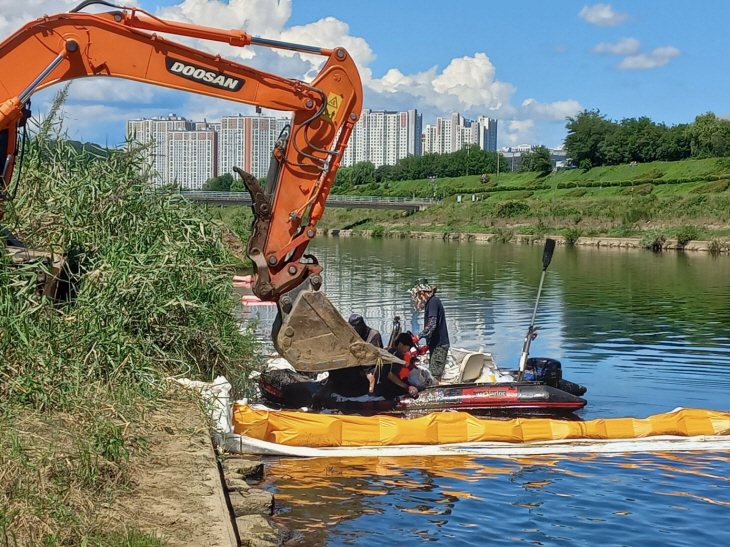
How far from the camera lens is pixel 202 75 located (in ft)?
37.0

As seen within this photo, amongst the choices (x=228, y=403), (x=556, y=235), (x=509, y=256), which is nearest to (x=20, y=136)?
(x=228, y=403)

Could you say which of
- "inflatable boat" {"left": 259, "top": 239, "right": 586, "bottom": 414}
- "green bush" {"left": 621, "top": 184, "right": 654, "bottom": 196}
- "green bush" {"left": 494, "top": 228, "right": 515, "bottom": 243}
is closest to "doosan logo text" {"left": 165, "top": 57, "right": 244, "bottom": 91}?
"inflatable boat" {"left": 259, "top": 239, "right": 586, "bottom": 414}

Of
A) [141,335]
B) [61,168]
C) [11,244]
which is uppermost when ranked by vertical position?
[61,168]

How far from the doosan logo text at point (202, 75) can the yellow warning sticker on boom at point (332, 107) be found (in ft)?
3.60

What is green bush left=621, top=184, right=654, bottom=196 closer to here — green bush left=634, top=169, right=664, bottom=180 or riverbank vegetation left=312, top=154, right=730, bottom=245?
riverbank vegetation left=312, top=154, right=730, bottom=245

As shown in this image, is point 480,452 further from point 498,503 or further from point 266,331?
point 266,331

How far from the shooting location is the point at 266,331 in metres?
21.2

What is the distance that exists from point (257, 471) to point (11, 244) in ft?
14.7

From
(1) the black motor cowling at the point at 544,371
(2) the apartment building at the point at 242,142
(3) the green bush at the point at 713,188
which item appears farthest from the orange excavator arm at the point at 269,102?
(2) the apartment building at the point at 242,142

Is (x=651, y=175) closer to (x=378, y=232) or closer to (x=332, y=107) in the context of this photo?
(x=378, y=232)

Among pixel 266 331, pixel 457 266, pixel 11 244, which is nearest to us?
pixel 11 244

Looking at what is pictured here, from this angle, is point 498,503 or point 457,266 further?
point 457,266

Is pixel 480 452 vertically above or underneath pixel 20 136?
underneath

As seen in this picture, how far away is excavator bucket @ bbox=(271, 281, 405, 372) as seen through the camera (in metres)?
11.0
